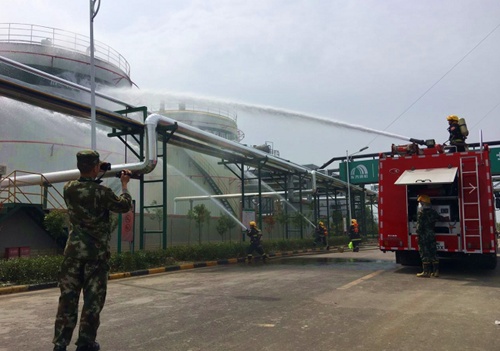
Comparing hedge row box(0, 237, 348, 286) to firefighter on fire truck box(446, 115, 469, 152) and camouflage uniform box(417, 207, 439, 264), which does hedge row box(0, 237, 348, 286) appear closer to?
camouflage uniform box(417, 207, 439, 264)

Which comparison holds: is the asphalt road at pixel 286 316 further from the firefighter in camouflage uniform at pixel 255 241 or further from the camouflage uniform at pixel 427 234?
the firefighter in camouflage uniform at pixel 255 241

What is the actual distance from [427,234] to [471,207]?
1226 mm

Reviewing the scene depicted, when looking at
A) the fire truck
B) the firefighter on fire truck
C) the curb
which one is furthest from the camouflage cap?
the firefighter on fire truck

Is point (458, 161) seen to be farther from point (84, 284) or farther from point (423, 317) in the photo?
point (84, 284)

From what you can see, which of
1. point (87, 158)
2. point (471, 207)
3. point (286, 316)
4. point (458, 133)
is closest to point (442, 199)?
point (471, 207)

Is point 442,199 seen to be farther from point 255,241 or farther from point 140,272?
point 140,272

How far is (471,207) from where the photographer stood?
31.4 ft

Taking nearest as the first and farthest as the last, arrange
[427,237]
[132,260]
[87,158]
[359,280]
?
[87,158]
[359,280]
[427,237]
[132,260]

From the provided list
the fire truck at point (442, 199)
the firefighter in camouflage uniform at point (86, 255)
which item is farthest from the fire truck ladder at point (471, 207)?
the firefighter in camouflage uniform at point (86, 255)

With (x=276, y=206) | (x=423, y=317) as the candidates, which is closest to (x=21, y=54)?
(x=276, y=206)

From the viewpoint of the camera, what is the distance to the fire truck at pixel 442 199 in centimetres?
950

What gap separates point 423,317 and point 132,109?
1230 centimetres

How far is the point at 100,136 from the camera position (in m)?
28.2

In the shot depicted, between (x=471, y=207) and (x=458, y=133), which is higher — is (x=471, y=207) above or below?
below
